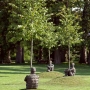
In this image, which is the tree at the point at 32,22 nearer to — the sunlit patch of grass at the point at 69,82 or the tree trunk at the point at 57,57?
the sunlit patch of grass at the point at 69,82

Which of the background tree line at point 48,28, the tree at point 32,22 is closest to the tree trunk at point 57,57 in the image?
the background tree line at point 48,28

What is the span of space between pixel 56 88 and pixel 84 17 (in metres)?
38.6

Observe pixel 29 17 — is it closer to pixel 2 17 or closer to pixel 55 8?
pixel 55 8

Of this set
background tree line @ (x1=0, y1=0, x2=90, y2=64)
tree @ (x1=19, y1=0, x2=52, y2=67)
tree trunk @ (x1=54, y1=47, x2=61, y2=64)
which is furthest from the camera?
tree trunk @ (x1=54, y1=47, x2=61, y2=64)

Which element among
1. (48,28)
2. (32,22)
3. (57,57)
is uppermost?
(48,28)

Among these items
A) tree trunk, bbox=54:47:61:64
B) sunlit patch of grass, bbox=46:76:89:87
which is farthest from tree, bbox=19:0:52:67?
tree trunk, bbox=54:47:61:64

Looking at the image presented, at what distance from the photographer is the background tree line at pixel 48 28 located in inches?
1091

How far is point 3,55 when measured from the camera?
212 feet

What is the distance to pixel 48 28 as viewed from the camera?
43.8 metres

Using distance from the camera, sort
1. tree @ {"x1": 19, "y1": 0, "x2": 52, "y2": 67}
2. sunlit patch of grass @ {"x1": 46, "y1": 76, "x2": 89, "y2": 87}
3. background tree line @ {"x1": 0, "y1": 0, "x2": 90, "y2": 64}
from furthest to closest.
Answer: background tree line @ {"x1": 0, "y1": 0, "x2": 90, "y2": 64}
tree @ {"x1": 19, "y1": 0, "x2": 52, "y2": 67}
sunlit patch of grass @ {"x1": 46, "y1": 76, "x2": 89, "y2": 87}

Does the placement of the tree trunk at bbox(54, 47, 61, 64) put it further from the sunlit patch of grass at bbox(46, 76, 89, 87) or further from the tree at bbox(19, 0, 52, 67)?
the sunlit patch of grass at bbox(46, 76, 89, 87)

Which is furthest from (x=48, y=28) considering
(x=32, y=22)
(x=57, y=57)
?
(x=32, y=22)

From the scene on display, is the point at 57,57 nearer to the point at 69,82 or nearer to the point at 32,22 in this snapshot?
the point at 32,22

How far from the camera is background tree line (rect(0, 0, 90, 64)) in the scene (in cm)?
2772
